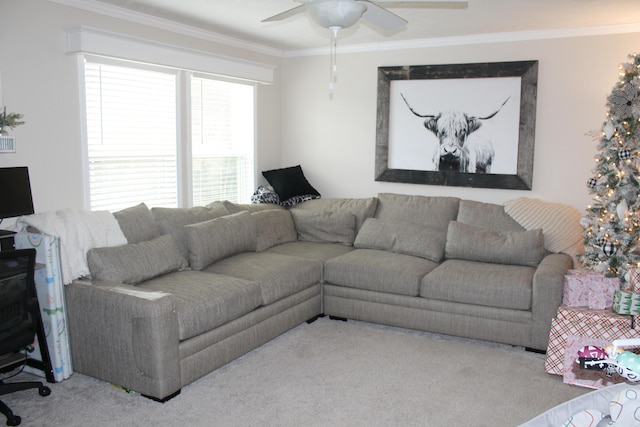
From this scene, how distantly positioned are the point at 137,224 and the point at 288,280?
118 cm

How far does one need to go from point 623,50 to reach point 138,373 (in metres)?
4.48

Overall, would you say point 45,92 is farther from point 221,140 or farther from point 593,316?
point 593,316

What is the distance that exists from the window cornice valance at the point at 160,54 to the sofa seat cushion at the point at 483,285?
106 inches

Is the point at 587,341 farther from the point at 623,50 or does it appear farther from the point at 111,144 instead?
the point at 111,144

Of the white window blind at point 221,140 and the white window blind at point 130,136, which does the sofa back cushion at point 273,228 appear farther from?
the white window blind at point 130,136

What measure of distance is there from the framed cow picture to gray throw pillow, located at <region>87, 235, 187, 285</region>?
2550 millimetres

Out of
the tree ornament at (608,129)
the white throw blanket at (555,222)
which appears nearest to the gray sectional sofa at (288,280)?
the white throw blanket at (555,222)

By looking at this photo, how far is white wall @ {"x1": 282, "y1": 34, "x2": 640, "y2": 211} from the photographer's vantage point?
478cm

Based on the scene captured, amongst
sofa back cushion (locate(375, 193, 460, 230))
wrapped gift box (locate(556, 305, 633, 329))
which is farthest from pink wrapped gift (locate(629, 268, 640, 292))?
sofa back cushion (locate(375, 193, 460, 230))

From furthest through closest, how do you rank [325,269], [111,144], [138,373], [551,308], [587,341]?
[325,269] → [111,144] → [551,308] → [587,341] → [138,373]

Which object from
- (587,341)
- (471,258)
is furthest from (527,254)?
(587,341)

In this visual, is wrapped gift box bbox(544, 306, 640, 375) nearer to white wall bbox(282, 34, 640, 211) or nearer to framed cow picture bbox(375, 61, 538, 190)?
white wall bbox(282, 34, 640, 211)

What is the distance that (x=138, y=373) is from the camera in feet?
10.4

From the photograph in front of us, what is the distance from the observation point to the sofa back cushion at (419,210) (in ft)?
16.6
